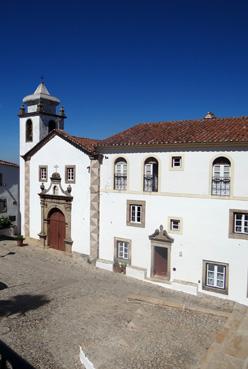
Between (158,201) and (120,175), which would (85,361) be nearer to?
(158,201)

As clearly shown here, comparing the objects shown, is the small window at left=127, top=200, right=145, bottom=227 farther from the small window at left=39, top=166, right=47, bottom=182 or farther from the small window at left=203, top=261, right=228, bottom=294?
the small window at left=39, top=166, right=47, bottom=182

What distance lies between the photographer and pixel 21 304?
14836 millimetres

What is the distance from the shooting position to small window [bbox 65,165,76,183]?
72.2ft

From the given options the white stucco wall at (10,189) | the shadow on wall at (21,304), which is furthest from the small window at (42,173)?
the shadow on wall at (21,304)

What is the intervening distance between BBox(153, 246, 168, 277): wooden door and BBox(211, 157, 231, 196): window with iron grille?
435 centimetres

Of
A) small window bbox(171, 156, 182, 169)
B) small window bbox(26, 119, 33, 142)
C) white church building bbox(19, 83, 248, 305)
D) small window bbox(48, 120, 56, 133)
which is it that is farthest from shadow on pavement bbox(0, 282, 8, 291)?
small window bbox(48, 120, 56, 133)

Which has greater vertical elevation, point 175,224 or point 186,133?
point 186,133

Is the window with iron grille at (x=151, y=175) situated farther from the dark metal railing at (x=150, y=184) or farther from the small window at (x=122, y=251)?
the small window at (x=122, y=251)

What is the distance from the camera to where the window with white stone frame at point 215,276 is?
16281 millimetres

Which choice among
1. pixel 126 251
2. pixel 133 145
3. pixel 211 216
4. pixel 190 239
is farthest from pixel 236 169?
pixel 126 251

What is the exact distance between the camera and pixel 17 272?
766 inches

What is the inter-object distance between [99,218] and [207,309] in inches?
339

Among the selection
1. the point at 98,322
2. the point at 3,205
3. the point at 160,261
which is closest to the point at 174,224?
the point at 160,261

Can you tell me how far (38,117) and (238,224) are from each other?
16.5 meters
